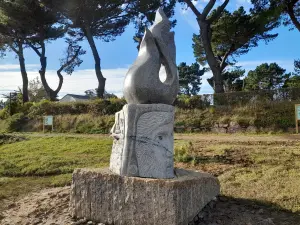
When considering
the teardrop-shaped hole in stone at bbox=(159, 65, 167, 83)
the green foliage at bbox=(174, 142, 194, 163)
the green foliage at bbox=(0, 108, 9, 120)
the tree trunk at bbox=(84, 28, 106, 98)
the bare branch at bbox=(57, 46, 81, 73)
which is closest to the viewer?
the teardrop-shaped hole in stone at bbox=(159, 65, 167, 83)

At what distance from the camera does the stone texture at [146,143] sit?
12.8 ft

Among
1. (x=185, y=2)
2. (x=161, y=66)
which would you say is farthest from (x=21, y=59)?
(x=161, y=66)

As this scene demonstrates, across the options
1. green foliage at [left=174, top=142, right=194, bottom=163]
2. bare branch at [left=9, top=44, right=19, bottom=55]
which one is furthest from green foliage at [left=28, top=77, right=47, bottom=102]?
green foliage at [left=174, top=142, right=194, bottom=163]

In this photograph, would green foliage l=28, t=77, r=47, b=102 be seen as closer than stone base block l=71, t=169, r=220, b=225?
No

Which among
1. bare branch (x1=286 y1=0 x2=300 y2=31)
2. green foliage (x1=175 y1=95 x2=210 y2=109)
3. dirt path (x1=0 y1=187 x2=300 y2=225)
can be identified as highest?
bare branch (x1=286 y1=0 x2=300 y2=31)

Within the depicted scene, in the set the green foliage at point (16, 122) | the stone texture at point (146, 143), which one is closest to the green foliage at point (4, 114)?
the green foliage at point (16, 122)

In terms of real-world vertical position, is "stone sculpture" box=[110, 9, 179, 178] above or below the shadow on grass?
above

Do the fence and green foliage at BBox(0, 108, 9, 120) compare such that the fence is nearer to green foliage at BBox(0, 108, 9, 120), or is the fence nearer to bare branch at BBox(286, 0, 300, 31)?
bare branch at BBox(286, 0, 300, 31)

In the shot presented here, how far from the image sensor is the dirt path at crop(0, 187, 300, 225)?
3.81 metres

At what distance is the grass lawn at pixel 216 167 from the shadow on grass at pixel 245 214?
13cm

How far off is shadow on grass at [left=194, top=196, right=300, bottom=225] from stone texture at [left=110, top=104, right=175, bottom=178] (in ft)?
2.22

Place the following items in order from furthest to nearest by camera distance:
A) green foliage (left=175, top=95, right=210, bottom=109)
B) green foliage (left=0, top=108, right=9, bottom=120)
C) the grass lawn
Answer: green foliage (left=0, top=108, right=9, bottom=120) < green foliage (left=175, top=95, right=210, bottom=109) < the grass lawn

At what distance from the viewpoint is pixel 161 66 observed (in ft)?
15.1

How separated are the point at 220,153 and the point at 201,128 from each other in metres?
6.61
